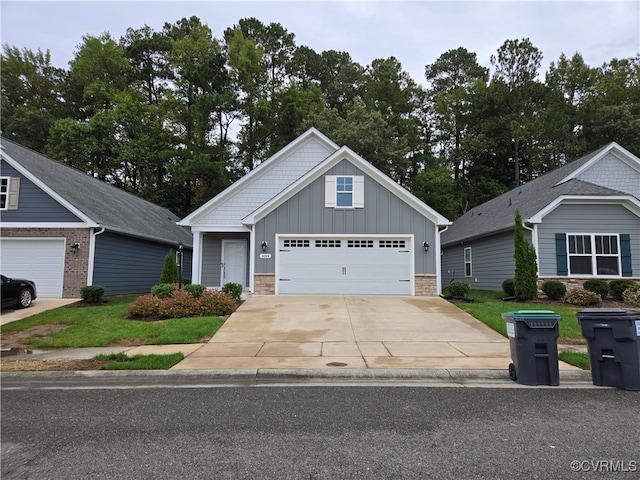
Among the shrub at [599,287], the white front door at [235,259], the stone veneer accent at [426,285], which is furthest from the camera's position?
the white front door at [235,259]

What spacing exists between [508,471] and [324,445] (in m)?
1.56

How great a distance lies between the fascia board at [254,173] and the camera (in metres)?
17.0

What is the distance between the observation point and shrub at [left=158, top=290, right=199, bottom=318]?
11.2 m

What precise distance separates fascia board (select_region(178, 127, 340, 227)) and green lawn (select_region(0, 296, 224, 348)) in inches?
232

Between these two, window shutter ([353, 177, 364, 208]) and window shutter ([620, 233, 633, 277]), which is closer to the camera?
window shutter ([620, 233, 633, 277])

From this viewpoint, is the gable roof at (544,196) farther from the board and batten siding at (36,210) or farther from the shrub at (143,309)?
the board and batten siding at (36,210)

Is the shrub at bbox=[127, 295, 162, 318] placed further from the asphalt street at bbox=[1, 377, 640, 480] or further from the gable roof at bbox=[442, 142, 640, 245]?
the gable roof at bbox=[442, 142, 640, 245]

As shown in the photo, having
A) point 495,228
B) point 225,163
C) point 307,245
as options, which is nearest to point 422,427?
point 307,245

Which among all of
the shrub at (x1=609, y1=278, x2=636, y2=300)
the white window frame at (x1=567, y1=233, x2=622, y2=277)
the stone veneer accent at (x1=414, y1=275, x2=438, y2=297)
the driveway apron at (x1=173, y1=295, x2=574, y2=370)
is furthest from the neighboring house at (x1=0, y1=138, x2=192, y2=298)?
the shrub at (x1=609, y1=278, x2=636, y2=300)

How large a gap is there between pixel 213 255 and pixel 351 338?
34.3ft

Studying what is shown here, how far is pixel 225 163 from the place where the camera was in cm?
2953

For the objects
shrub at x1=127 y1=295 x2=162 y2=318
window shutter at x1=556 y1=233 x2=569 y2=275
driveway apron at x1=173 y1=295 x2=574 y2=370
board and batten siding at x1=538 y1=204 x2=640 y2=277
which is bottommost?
driveway apron at x1=173 y1=295 x2=574 y2=370

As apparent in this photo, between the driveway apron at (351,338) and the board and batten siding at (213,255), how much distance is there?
463cm

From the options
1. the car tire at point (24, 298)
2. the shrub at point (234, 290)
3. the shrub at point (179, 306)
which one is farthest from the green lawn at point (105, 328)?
the shrub at point (234, 290)
